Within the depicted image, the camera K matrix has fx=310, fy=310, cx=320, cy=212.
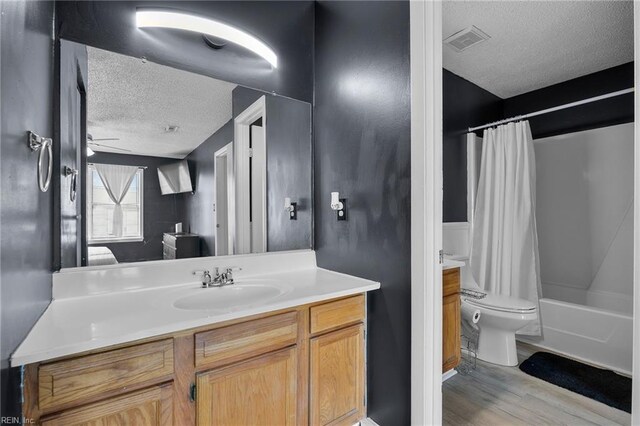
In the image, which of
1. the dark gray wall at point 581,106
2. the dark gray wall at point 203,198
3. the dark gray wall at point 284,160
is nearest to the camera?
the dark gray wall at point 203,198

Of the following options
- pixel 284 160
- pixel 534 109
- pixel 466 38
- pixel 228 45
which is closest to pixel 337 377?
pixel 284 160

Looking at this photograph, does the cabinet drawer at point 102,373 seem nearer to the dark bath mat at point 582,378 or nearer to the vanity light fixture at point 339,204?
the vanity light fixture at point 339,204

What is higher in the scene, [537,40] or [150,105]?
[537,40]

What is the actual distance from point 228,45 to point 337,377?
1.75m

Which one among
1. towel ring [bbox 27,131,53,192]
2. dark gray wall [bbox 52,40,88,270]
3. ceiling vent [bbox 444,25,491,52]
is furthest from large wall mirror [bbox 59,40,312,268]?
ceiling vent [bbox 444,25,491,52]

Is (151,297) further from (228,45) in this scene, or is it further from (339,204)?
(228,45)

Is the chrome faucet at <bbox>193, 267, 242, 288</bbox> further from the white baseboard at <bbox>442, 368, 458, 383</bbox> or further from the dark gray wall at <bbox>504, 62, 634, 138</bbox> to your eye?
the dark gray wall at <bbox>504, 62, 634, 138</bbox>

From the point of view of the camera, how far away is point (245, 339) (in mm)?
1153

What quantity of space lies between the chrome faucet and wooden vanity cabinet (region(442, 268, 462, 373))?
132cm

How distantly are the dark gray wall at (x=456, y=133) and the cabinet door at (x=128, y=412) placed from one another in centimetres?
250

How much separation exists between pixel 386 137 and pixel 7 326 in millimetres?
1425

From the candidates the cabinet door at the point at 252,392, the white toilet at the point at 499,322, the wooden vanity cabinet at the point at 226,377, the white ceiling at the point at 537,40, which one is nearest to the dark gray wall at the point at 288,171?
the wooden vanity cabinet at the point at 226,377

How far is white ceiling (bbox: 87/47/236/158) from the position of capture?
53.7 inches

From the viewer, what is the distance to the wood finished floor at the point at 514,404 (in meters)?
1.69
